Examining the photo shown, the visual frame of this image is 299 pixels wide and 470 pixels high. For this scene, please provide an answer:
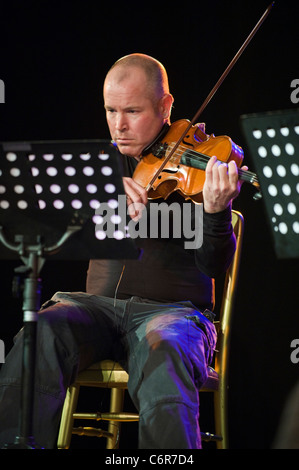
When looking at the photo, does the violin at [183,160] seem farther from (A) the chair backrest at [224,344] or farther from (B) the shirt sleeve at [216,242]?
(A) the chair backrest at [224,344]

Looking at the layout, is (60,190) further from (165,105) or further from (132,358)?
(165,105)

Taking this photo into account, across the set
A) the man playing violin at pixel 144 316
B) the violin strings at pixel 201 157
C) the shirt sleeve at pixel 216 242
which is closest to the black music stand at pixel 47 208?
the man playing violin at pixel 144 316

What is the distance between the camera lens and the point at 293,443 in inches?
36.9

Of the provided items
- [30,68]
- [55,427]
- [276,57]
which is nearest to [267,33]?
[276,57]

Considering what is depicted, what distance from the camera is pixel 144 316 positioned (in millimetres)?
1976

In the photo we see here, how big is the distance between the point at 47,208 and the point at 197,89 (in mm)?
1585

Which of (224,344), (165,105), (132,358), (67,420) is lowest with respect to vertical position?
(67,420)

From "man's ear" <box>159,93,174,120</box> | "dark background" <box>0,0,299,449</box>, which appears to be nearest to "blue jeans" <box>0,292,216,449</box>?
"man's ear" <box>159,93,174,120</box>

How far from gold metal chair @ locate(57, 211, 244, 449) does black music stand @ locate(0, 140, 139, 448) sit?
0.47 m

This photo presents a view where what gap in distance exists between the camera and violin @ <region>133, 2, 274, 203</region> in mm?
2094

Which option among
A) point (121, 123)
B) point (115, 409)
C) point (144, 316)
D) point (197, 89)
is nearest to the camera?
point (144, 316)

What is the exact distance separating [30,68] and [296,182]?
2.08 meters

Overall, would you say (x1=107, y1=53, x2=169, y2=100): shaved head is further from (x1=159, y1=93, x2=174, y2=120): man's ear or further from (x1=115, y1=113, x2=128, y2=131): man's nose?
(x1=115, y1=113, x2=128, y2=131): man's nose

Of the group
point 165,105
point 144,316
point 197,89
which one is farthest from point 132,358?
point 197,89
